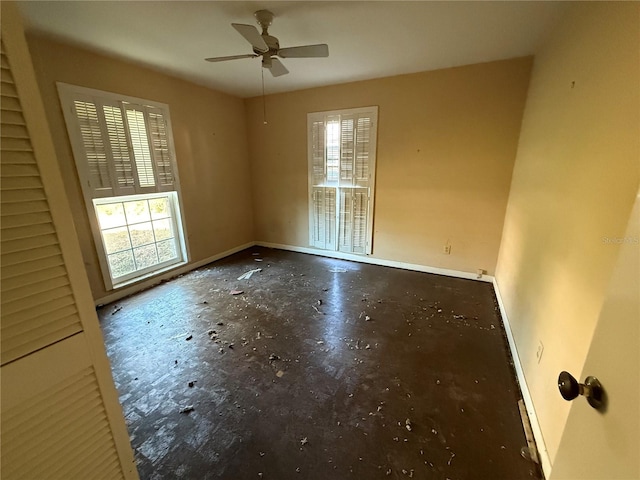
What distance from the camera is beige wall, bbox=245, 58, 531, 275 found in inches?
119

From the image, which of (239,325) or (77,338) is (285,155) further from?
(77,338)

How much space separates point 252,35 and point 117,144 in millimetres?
1989

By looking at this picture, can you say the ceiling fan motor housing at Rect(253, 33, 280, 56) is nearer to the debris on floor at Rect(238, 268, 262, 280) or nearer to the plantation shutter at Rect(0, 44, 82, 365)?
the plantation shutter at Rect(0, 44, 82, 365)

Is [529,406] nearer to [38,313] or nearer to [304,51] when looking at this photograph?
[38,313]

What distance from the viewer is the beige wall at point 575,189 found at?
105cm

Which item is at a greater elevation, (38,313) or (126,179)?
(126,179)

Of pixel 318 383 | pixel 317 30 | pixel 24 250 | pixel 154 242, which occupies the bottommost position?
pixel 318 383

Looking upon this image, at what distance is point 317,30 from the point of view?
227cm

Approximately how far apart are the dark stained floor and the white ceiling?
98.8 inches

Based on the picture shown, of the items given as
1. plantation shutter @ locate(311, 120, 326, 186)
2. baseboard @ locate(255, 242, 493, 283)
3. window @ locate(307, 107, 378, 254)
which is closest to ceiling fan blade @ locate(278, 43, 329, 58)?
window @ locate(307, 107, 378, 254)

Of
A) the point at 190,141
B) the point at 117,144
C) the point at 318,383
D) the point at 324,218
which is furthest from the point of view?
the point at 324,218

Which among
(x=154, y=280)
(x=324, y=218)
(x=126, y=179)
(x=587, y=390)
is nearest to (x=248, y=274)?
(x=154, y=280)

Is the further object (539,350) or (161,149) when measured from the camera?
(161,149)

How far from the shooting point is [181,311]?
2.83 meters
